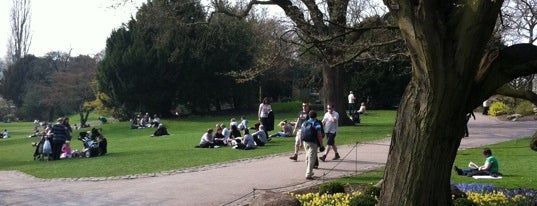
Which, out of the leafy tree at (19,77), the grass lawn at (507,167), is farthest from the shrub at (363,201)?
the leafy tree at (19,77)

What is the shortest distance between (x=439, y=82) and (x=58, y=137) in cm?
1725

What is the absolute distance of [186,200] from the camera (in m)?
11.9

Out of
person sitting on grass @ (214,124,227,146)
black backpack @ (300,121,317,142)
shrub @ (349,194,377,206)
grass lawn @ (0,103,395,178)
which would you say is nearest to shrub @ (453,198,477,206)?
shrub @ (349,194,377,206)

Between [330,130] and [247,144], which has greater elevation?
[330,130]

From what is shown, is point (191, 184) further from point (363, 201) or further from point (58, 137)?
point (58, 137)

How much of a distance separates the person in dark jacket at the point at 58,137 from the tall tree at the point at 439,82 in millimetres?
16196

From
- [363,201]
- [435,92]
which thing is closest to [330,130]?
[363,201]

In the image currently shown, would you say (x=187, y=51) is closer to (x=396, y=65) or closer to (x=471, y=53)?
(x=396, y=65)

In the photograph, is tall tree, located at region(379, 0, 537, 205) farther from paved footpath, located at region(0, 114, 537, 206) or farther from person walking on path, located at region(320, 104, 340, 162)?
person walking on path, located at region(320, 104, 340, 162)

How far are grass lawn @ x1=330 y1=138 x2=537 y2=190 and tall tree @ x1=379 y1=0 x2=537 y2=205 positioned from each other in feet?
15.4

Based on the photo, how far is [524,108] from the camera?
114 feet

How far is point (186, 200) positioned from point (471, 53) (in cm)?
649

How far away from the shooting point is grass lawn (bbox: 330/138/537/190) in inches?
504

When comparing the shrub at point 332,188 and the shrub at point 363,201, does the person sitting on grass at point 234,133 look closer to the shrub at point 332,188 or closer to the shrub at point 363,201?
the shrub at point 332,188
